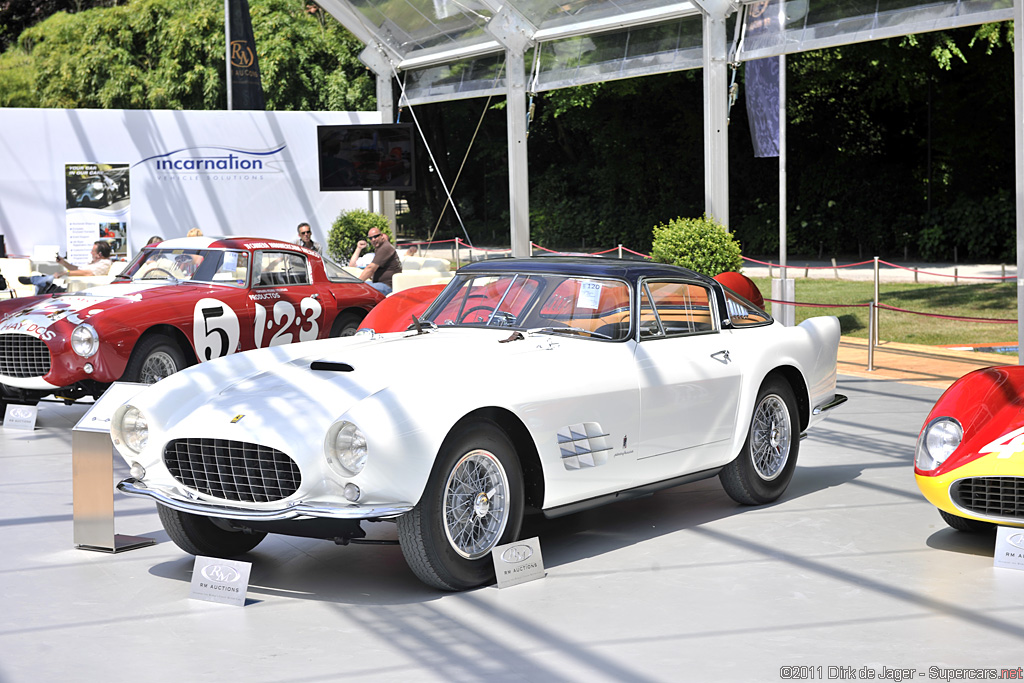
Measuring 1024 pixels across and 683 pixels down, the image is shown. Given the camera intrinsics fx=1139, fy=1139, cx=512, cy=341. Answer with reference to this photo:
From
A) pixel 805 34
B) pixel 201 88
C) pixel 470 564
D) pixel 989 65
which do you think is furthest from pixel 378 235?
pixel 201 88

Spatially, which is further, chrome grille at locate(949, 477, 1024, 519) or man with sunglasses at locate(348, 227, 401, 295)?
man with sunglasses at locate(348, 227, 401, 295)

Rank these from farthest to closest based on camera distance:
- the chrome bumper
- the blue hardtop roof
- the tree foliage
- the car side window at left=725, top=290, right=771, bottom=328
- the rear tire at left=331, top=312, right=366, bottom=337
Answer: the tree foliage
the rear tire at left=331, top=312, right=366, bottom=337
the car side window at left=725, top=290, right=771, bottom=328
the blue hardtop roof
the chrome bumper

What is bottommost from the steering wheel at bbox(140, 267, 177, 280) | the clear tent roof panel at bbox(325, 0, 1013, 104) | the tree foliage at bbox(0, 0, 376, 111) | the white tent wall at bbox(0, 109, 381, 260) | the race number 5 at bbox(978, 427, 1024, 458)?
the race number 5 at bbox(978, 427, 1024, 458)

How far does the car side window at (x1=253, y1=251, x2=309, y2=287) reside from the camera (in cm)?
1114

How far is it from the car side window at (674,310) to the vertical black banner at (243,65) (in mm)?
20442

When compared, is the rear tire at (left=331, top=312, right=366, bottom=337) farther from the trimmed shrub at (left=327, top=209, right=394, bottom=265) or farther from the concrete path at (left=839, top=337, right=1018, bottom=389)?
the trimmed shrub at (left=327, top=209, right=394, bottom=265)

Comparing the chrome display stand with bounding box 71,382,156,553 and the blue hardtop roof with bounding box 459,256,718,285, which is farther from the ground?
the blue hardtop roof with bounding box 459,256,718,285

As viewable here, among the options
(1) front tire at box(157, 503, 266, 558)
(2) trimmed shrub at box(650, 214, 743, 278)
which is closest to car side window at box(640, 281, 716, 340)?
(1) front tire at box(157, 503, 266, 558)

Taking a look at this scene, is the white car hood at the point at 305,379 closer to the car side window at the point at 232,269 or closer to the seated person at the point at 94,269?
the car side window at the point at 232,269

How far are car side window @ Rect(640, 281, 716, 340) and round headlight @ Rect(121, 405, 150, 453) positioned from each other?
2678mm

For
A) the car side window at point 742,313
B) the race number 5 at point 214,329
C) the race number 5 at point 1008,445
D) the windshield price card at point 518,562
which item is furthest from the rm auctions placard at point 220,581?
the race number 5 at point 214,329

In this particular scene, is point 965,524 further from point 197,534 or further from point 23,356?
point 23,356

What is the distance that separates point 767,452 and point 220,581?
353 cm

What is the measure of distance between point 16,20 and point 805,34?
139ft
